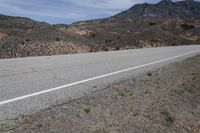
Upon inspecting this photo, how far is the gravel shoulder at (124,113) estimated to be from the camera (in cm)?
671

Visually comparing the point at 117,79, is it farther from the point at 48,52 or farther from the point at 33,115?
the point at 48,52

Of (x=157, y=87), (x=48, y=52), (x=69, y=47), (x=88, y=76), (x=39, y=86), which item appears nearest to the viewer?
(x=39, y=86)

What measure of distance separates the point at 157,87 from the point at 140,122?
416cm

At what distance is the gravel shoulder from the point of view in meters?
6.71

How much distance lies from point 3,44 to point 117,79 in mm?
22059

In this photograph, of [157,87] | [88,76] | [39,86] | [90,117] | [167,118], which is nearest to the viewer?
[90,117]

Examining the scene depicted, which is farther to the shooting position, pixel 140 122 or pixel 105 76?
pixel 105 76

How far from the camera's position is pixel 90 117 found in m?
7.39

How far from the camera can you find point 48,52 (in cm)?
3225

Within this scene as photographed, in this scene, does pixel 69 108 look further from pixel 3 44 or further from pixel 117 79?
pixel 3 44

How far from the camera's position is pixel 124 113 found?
801cm

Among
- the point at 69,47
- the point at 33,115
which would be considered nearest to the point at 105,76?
the point at 33,115

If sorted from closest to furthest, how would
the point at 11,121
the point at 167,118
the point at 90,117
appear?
the point at 11,121 → the point at 90,117 → the point at 167,118

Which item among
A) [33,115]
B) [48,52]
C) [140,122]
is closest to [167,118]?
[140,122]
